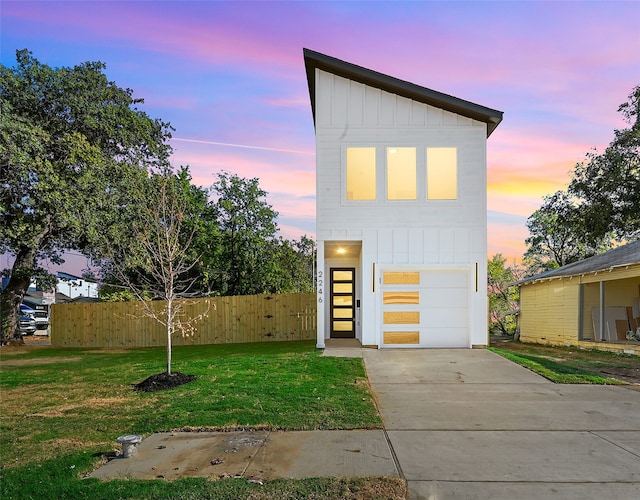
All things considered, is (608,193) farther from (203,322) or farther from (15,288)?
(15,288)

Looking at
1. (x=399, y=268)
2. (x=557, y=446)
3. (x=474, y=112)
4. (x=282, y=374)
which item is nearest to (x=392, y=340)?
(x=399, y=268)

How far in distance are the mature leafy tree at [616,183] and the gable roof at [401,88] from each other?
11.0 m

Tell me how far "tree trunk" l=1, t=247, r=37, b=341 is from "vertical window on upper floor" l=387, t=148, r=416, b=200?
1385 cm

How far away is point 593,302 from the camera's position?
1720 cm

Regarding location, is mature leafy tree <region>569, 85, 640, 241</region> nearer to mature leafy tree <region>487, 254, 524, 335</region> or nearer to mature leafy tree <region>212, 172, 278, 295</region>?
mature leafy tree <region>487, 254, 524, 335</region>

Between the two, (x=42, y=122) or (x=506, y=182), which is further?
(x=506, y=182)

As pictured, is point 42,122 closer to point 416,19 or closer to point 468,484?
point 416,19

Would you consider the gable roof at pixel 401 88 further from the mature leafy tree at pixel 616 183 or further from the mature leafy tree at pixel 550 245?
the mature leafy tree at pixel 550 245

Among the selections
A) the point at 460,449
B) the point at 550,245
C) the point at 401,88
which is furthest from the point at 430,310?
the point at 550,245

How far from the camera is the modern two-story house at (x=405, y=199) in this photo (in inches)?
488

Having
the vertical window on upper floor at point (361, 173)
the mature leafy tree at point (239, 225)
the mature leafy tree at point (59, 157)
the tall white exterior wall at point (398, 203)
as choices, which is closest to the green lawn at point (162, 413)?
the tall white exterior wall at point (398, 203)

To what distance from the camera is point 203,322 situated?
17.5m

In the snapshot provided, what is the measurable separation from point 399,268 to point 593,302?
9.19 meters

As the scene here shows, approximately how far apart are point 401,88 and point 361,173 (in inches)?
95.0
